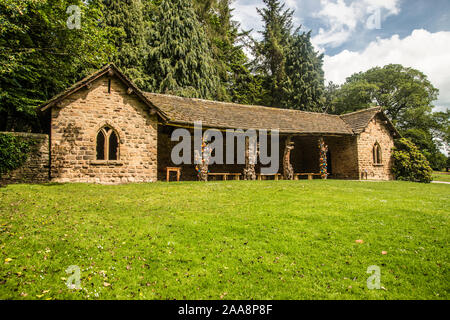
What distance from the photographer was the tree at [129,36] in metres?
22.1

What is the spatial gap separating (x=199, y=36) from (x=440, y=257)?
26.6m

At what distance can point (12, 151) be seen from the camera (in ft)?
35.0

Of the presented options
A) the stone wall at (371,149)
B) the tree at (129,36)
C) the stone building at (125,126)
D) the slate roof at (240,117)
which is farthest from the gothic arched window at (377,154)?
the tree at (129,36)

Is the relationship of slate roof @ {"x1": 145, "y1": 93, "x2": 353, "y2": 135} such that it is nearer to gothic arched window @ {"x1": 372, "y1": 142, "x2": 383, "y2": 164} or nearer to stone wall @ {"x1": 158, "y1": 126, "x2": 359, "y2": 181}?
stone wall @ {"x1": 158, "y1": 126, "x2": 359, "y2": 181}

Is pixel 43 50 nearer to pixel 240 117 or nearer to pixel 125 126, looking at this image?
pixel 125 126

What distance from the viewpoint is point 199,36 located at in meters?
25.5

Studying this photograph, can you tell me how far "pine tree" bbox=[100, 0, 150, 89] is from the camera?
2208cm

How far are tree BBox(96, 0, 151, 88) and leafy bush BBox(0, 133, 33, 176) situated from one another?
1264cm

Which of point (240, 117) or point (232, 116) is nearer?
point (232, 116)

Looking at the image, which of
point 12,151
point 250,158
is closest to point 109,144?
point 12,151

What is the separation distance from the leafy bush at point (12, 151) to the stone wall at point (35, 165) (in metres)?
0.17

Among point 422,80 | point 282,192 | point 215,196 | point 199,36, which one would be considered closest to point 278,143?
point 282,192

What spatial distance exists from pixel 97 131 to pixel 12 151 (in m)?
3.49

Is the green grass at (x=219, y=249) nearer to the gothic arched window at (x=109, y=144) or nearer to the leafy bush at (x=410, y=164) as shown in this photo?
the gothic arched window at (x=109, y=144)
